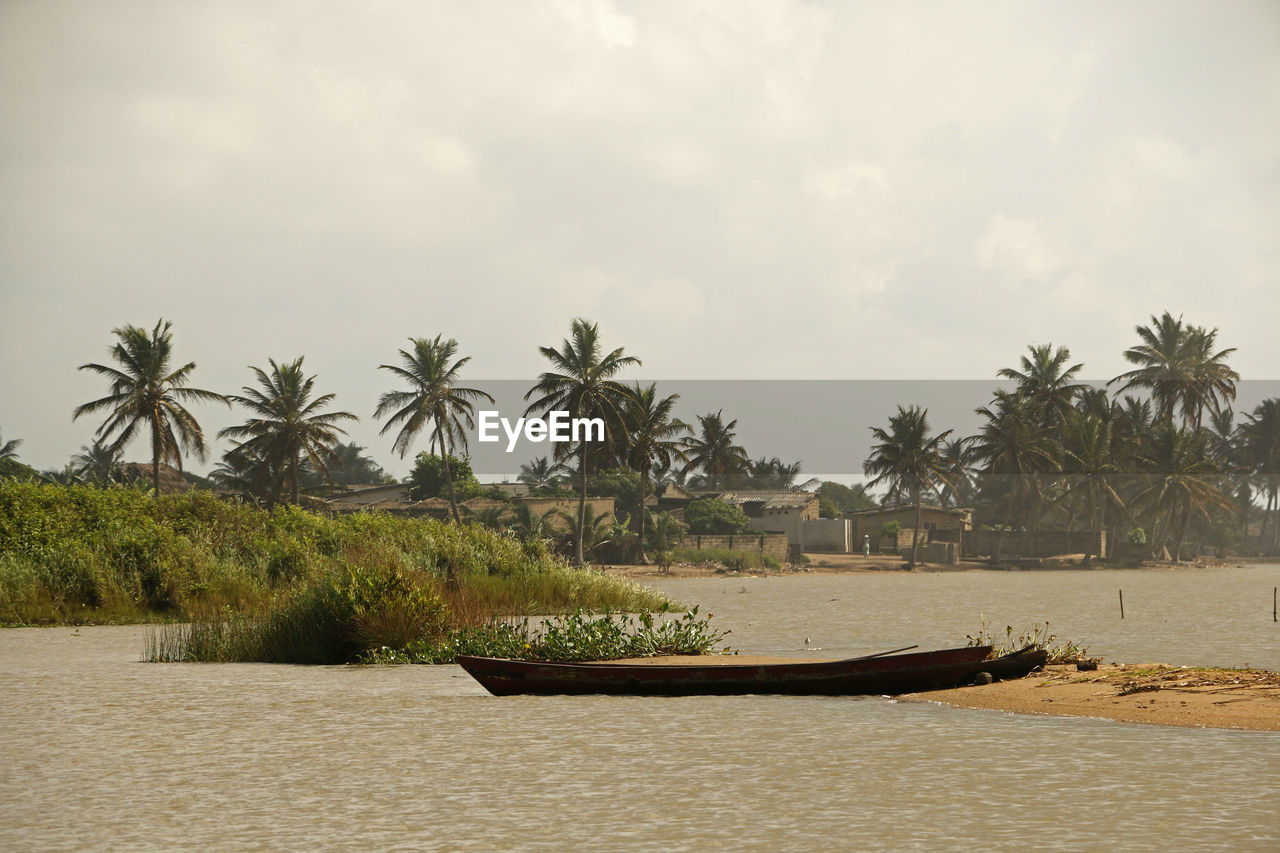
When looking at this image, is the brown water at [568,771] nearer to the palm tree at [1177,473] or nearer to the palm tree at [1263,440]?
the palm tree at [1177,473]

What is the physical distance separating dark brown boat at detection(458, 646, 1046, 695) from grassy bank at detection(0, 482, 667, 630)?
8.89 m

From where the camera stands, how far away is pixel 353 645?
20.4 metres

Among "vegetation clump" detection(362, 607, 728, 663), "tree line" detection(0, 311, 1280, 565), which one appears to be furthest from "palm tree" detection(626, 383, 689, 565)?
"vegetation clump" detection(362, 607, 728, 663)

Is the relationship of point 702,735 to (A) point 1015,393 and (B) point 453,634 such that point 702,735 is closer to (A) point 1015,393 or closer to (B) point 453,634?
(B) point 453,634

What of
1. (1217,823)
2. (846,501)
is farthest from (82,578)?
(846,501)

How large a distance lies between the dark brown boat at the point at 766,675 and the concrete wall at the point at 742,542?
60.3 metres

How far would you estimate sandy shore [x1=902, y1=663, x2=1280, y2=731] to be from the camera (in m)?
12.8

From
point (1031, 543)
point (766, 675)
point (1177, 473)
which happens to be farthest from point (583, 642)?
point (1177, 473)

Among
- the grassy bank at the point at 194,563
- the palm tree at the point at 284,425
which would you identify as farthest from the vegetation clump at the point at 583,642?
the palm tree at the point at 284,425

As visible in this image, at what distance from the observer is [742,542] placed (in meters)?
76.1

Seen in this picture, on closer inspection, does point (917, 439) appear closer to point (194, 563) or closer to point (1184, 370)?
point (1184, 370)

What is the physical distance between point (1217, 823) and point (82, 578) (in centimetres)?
2734

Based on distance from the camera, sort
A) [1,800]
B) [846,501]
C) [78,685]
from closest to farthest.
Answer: [1,800]
[78,685]
[846,501]

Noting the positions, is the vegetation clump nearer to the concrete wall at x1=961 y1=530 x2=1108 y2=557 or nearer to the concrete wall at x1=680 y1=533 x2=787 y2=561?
the concrete wall at x1=680 y1=533 x2=787 y2=561
